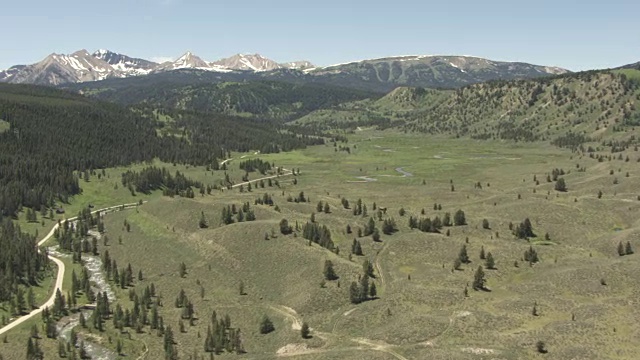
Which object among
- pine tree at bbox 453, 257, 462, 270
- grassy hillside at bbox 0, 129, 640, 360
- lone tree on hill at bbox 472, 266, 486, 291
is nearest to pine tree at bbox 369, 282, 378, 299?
grassy hillside at bbox 0, 129, 640, 360

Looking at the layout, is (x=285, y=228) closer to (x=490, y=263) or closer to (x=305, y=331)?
(x=305, y=331)

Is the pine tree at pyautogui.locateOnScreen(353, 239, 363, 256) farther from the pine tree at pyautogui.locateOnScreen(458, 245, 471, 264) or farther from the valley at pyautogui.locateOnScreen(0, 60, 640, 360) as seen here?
the pine tree at pyautogui.locateOnScreen(458, 245, 471, 264)

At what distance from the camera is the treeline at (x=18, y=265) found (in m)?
138

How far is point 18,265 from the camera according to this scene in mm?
153750

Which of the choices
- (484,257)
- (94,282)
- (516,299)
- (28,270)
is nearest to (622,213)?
(484,257)

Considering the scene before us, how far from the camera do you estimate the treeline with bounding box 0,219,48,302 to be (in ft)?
452

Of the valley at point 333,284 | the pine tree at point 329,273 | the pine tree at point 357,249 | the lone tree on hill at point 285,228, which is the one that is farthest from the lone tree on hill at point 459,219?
the pine tree at point 329,273

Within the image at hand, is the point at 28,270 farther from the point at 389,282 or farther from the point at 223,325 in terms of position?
the point at 389,282

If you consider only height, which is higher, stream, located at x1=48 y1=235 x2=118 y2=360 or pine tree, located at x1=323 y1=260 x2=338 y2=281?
pine tree, located at x1=323 y1=260 x2=338 y2=281

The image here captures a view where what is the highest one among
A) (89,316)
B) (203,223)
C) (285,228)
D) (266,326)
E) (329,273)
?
(285,228)

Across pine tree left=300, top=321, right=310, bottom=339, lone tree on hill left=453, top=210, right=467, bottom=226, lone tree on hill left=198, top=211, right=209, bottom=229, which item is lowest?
pine tree left=300, top=321, right=310, bottom=339

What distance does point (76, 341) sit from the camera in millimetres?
114812

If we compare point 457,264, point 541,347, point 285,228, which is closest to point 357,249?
point 285,228

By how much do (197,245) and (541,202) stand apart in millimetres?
109982
